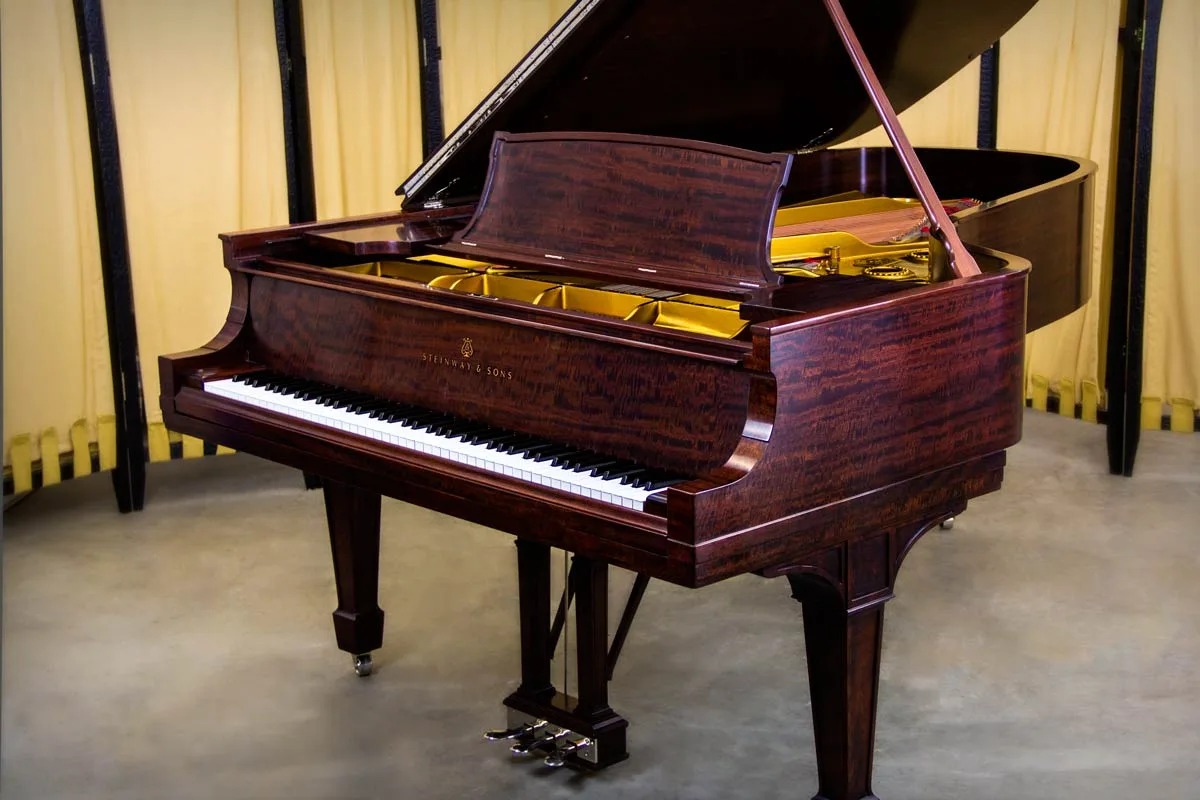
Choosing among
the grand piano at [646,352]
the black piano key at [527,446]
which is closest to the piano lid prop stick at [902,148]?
the grand piano at [646,352]

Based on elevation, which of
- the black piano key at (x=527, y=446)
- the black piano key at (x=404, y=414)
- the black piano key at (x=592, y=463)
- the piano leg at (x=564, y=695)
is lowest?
the piano leg at (x=564, y=695)

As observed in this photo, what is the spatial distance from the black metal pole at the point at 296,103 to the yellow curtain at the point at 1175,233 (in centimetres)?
292

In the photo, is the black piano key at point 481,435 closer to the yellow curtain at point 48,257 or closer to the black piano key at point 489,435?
the black piano key at point 489,435

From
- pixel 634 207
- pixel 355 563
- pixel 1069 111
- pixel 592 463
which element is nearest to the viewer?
pixel 592 463

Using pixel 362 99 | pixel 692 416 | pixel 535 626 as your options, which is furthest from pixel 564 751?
pixel 362 99

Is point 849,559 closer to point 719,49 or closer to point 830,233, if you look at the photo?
point 830,233

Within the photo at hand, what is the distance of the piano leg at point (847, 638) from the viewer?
2.48 m

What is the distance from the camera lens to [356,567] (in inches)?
140

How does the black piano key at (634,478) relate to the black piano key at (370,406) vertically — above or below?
below

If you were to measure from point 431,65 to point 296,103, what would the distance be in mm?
472

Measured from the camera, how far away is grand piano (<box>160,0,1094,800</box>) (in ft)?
7.78

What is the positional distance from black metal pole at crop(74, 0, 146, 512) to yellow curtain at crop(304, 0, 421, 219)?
73 cm

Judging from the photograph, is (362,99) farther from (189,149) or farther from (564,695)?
(564,695)

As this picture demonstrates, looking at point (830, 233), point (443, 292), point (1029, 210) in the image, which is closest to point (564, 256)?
point (443, 292)
